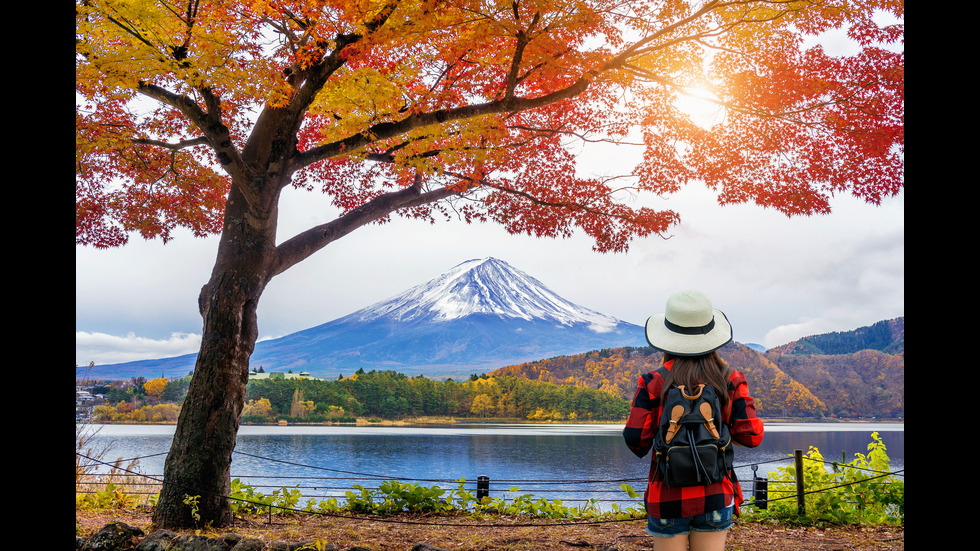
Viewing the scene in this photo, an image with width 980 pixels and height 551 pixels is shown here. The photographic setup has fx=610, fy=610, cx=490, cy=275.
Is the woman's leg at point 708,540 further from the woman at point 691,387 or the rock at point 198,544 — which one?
the rock at point 198,544

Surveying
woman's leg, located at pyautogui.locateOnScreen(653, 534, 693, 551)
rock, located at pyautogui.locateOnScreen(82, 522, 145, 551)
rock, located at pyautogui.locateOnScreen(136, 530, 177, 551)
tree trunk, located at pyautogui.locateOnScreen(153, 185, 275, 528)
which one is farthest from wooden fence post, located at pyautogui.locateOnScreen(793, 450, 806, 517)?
rock, located at pyautogui.locateOnScreen(82, 522, 145, 551)

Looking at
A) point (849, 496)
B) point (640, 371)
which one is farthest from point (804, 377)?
point (849, 496)

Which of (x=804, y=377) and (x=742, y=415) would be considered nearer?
(x=742, y=415)

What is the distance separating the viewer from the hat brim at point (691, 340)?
2.61m

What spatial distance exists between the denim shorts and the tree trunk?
443 centimetres

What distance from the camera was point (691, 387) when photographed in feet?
8.50

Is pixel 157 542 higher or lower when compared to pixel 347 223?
lower

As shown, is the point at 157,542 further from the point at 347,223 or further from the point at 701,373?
the point at 701,373

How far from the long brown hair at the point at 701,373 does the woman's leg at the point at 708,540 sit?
1.72 ft

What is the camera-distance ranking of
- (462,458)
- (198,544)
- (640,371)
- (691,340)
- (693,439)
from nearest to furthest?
(693,439) < (691,340) < (198,544) < (462,458) < (640,371)

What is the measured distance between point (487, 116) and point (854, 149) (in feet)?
12.7

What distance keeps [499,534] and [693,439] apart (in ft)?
11.5

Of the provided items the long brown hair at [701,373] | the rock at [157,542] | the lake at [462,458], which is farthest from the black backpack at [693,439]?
the lake at [462,458]
